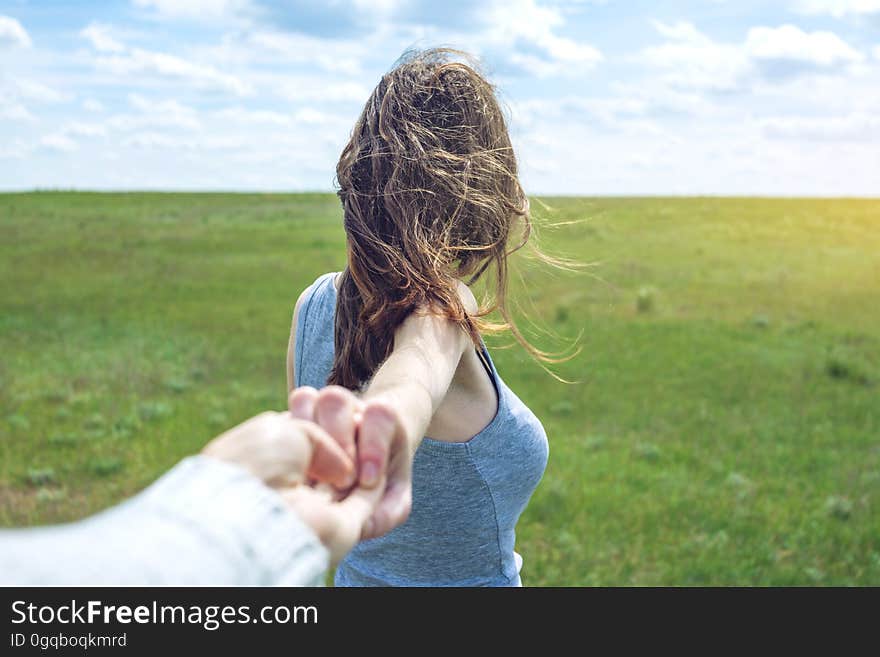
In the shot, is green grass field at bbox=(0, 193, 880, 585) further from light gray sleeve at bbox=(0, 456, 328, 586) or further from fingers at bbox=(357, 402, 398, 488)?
light gray sleeve at bbox=(0, 456, 328, 586)

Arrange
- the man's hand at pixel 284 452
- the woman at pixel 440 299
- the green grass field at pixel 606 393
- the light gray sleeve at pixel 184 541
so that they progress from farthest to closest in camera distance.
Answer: the green grass field at pixel 606 393
the woman at pixel 440 299
the man's hand at pixel 284 452
the light gray sleeve at pixel 184 541

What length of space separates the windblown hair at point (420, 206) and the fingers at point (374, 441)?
671mm

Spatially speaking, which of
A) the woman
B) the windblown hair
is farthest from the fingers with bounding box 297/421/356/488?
the windblown hair

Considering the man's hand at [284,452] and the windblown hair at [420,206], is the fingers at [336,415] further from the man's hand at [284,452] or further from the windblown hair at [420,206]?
the windblown hair at [420,206]

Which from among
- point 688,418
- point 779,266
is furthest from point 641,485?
point 779,266

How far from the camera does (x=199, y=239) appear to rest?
82.2 feet

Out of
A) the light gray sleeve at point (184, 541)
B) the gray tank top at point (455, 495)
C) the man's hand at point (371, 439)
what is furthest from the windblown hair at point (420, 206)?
the light gray sleeve at point (184, 541)

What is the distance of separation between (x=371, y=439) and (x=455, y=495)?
0.93 m

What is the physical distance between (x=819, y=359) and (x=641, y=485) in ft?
18.2

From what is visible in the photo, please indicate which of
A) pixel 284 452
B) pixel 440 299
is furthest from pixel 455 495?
pixel 284 452

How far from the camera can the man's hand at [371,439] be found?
1081 millimetres

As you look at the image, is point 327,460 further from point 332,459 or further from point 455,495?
point 455,495

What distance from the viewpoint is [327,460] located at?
104 cm

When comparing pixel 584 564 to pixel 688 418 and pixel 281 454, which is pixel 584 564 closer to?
pixel 688 418
